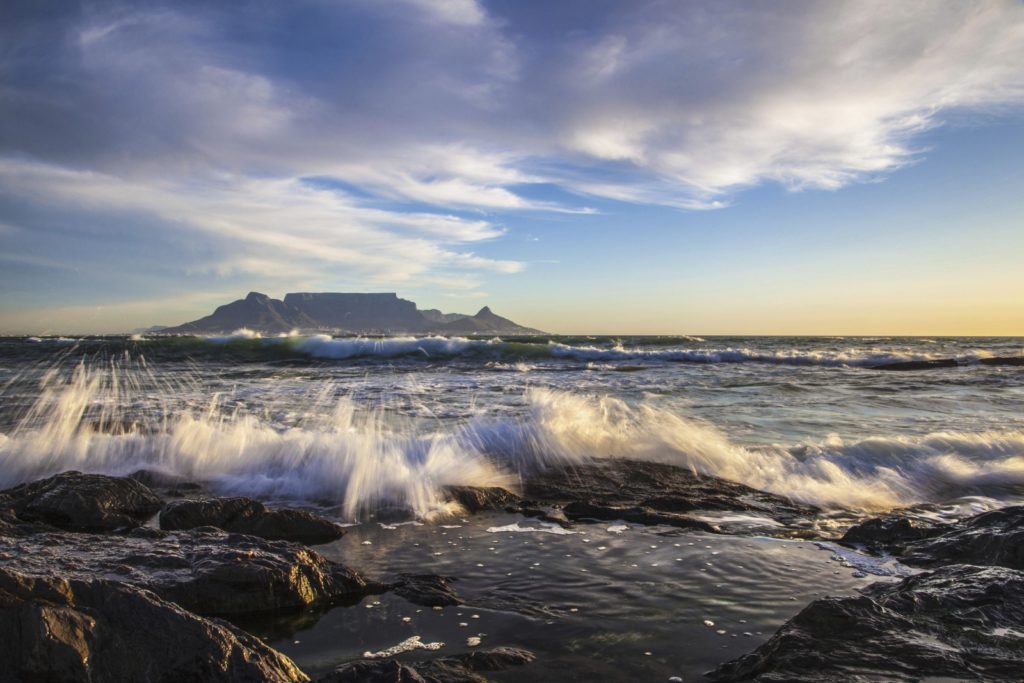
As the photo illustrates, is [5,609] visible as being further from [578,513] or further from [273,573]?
[578,513]

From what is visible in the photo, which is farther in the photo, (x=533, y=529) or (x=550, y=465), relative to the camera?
(x=550, y=465)

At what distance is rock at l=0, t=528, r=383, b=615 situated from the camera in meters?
3.19

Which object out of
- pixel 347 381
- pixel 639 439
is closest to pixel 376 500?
pixel 639 439

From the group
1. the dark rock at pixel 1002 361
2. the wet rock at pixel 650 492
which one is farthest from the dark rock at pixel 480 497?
the dark rock at pixel 1002 361

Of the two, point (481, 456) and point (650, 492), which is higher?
point (481, 456)

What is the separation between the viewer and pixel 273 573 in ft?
11.2

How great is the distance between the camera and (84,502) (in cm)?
488

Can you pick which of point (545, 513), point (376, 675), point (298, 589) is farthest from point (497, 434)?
point (376, 675)

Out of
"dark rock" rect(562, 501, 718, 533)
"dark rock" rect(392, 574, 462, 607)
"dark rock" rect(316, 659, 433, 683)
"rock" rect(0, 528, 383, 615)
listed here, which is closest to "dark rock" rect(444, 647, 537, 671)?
"dark rock" rect(316, 659, 433, 683)

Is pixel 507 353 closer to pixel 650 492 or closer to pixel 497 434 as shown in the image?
pixel 497 434

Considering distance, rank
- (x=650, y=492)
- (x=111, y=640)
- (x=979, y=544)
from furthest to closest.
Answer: (x=650, y=492) → (x=979, y=544) → (x=111, y=640)

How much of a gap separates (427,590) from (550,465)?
3587 mm

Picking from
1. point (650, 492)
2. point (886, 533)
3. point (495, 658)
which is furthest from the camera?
point (650, 492)

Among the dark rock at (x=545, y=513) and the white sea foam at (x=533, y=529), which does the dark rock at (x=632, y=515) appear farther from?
Answer: the white sea foam at (x=533, y=529)
